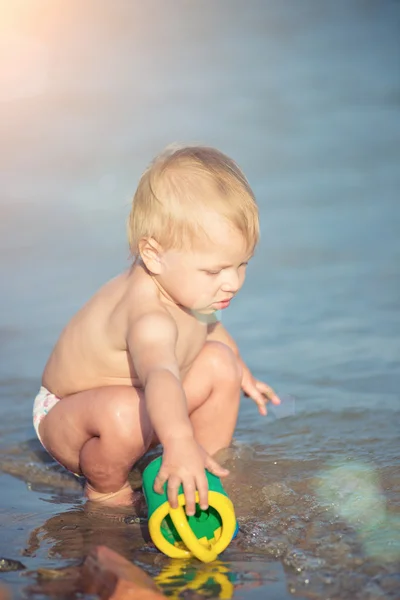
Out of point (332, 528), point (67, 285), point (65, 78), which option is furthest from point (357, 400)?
point (65, 78)

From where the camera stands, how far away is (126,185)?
24.1 ft

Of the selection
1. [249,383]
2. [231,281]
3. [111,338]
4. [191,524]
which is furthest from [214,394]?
[191,524]

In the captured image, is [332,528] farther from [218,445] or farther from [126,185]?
[126,185]

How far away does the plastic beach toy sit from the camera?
2.42m

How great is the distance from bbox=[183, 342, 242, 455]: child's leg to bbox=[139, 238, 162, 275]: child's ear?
1.46 ft

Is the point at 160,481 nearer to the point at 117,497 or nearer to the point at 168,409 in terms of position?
the point at 168,409

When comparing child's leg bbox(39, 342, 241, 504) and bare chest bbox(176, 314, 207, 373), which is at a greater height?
bare chest bbox(176, 314, 207, 373)

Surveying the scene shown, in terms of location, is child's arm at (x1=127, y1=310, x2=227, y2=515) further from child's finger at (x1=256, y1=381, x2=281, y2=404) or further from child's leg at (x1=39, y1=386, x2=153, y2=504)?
child's finger at (x1=256, y1=381, x2=281, y2=404)

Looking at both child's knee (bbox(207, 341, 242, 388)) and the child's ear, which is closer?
the child's ear

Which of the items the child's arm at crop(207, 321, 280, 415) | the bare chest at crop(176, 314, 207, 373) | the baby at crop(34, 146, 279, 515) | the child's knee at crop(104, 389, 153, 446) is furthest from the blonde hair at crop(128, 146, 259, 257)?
the child's arm at crop(207, 321, 280, 415)

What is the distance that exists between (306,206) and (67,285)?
7.04ft

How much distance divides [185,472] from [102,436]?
0.57 meters

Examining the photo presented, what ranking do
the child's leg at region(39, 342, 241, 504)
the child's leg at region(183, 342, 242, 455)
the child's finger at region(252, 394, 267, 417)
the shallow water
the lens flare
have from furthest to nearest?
the child's finger at region(252, 394, 267, 417) → the child's leg at region(183, 342, 242, 455) → the child's leg at region(39, 342, 241, 504) → the shallow water → the lens flare

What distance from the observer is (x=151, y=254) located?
9.47ft
